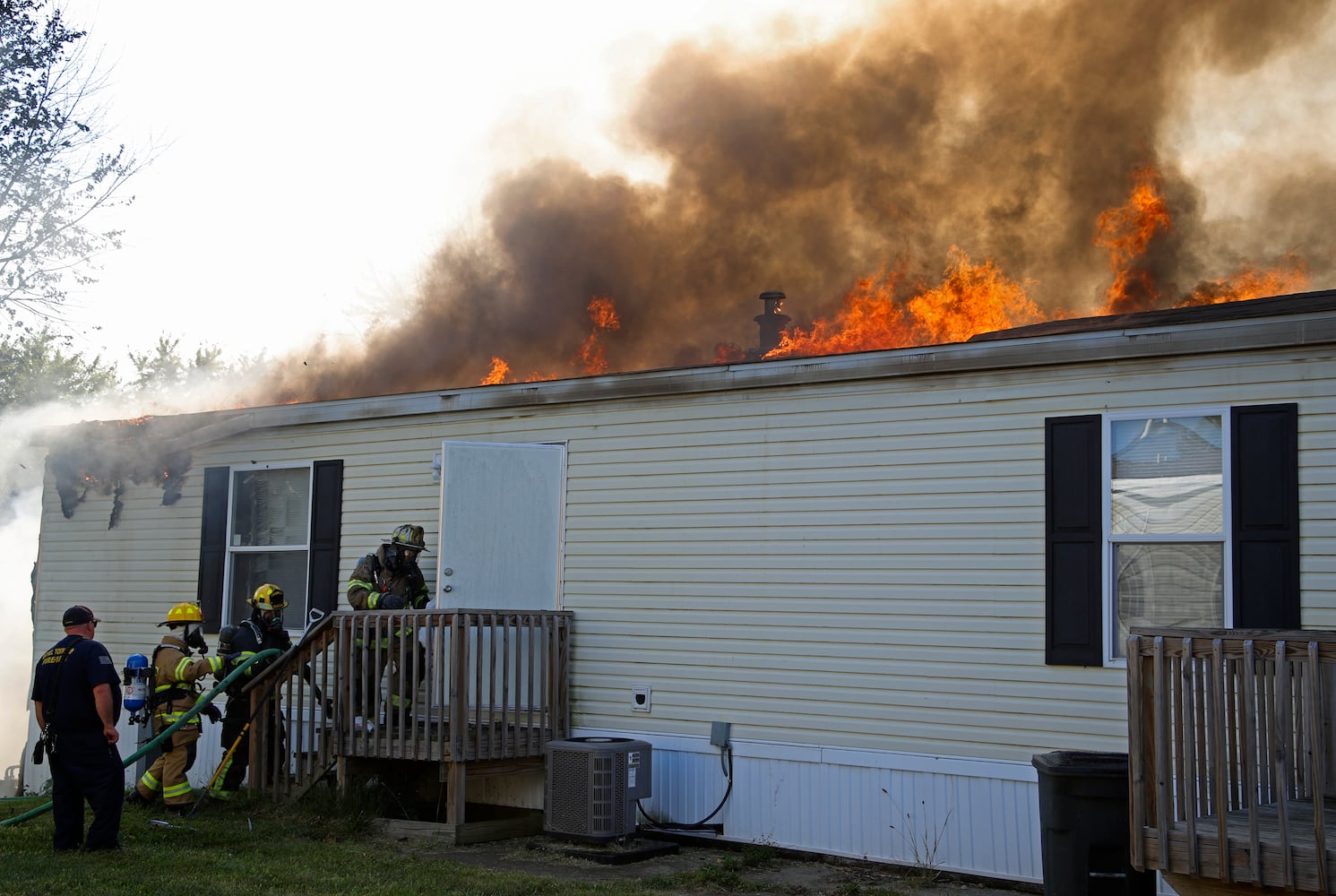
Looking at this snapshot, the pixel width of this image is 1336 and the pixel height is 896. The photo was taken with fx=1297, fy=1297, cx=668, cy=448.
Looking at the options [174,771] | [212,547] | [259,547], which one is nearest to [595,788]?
[174,771]

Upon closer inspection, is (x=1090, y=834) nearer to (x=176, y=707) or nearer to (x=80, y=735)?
(x=80, y=735)

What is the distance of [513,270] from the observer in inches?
965

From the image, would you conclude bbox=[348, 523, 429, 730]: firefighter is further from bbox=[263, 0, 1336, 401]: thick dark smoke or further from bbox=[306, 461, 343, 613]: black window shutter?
bbox=[263, 0, 1336, 401]: thick dark smoke

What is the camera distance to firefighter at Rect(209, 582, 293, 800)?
1042 centimetres

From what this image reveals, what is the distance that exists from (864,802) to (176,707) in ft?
17.7

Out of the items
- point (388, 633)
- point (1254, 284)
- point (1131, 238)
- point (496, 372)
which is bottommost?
point (388, 633)

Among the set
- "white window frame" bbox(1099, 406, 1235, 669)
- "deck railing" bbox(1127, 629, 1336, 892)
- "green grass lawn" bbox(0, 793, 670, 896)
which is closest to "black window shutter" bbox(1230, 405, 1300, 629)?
"white window frame" bbox(1099, 406, 1235, 669)

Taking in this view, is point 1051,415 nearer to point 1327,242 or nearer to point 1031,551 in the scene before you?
point 1031,551

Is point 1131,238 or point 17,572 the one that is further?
point 17,572

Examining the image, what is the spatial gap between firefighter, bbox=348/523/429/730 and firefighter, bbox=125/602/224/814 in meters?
1.15

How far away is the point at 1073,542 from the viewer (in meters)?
8.13

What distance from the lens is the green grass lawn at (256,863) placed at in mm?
7344

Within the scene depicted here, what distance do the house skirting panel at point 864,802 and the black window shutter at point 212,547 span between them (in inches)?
185

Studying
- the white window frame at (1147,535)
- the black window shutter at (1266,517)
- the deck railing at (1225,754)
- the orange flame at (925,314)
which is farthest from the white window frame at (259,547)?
the deck railing at (1225,754)
